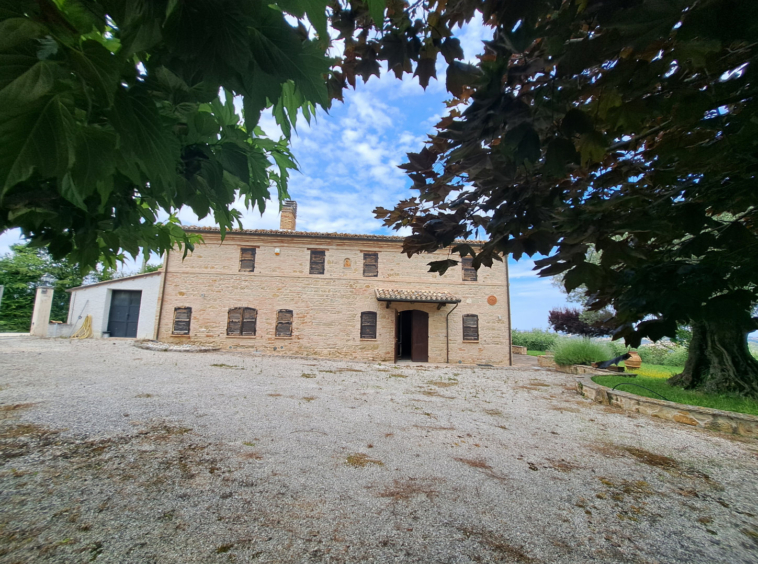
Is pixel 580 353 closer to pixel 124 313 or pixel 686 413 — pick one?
pixel 686 413

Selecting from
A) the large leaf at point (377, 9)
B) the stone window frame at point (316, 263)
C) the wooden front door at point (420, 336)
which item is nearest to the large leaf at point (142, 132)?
the large leaf at point (377, 9)

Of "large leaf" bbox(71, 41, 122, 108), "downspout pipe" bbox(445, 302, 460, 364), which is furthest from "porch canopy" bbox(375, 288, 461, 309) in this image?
"large leaf" bbox(71, 41, 122, 108)

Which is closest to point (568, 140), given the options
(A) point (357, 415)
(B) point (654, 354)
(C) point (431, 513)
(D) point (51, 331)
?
(C) point (431, 513)

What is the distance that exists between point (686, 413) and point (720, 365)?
218 centimetres

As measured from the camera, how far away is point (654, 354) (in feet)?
60.4

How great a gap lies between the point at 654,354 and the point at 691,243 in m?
22.2

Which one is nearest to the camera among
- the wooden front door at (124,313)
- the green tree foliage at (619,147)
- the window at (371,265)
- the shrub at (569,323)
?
the green tree foliage at (619,147)

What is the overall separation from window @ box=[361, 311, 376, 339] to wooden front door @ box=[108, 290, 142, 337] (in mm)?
11689

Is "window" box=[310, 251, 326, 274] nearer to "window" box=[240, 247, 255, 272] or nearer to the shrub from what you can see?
"window" box=[240, 247, 255, 272]

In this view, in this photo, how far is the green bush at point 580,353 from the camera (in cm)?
1161

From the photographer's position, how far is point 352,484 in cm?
251

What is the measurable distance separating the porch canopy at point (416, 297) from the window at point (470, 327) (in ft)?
3.38

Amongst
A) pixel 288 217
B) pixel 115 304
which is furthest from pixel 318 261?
pixel 115 304

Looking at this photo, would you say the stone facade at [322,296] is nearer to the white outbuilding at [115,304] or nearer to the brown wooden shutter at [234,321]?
the brown wooden shutter at [234,321]
